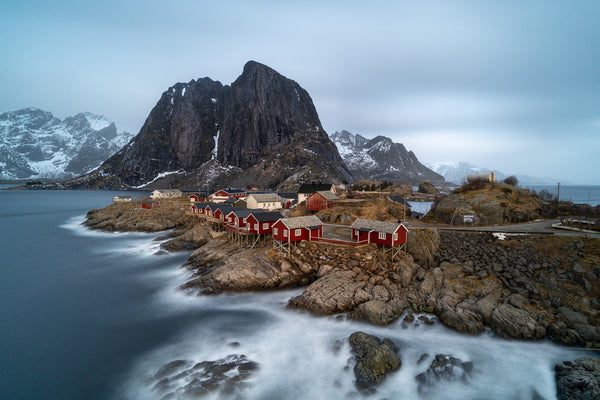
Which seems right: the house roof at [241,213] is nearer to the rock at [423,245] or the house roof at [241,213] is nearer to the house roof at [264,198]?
the house roof at [264,198]

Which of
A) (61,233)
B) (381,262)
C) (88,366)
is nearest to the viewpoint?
(88,366)

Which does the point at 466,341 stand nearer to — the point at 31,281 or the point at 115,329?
the point at 115,329

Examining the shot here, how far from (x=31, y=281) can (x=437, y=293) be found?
46.7 metres

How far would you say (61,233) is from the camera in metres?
60.5

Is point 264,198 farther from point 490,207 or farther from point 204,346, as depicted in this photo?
point 204,346

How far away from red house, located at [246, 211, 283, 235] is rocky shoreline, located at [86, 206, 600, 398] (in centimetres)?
267

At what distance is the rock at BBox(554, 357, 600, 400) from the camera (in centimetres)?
1416

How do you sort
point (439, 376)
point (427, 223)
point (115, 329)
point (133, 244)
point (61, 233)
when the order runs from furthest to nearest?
point (61, 233)
point (133, 244)
point (427, 223)
point (115, 329)
point (439, 376)

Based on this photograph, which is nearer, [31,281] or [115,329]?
[115,329]

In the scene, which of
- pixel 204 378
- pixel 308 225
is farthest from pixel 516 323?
pixel 204 378

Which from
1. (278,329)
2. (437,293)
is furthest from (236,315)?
(437,293)

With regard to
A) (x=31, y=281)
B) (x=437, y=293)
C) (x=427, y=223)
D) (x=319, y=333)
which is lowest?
(x=31, y=281)

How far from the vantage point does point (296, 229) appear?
32375mm

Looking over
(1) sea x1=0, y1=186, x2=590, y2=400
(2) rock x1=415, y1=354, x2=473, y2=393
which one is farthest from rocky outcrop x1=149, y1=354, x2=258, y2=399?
(2) rock x1=415, y1=354, x2=473, y2=393
